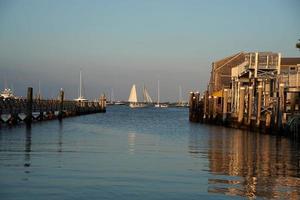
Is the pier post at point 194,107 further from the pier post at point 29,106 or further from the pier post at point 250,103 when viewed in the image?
the pier post at point 29,106

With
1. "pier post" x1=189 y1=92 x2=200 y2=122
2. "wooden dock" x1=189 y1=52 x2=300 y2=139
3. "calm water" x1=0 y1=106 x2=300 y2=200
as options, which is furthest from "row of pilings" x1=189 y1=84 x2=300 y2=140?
"calm water" x1=0 y1=106 x2=300 y2=200

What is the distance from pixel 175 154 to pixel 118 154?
2378 millimetres

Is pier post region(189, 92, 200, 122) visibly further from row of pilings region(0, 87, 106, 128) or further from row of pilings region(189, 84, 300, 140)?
row of pilings region(0, 87, 106, 128)

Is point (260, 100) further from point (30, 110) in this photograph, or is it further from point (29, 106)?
point (30, 110)

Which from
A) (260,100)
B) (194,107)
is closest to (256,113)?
(260,100)

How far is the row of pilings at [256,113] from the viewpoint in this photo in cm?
3569

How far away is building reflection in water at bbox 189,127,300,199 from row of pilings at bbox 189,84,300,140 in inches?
301

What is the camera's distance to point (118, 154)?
21.9 m

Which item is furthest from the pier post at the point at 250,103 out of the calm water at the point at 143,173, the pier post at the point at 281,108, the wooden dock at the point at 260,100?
the calm water at the point at 143,173

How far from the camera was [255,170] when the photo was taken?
58.1 ft

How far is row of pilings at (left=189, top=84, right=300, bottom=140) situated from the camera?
35.7 metres

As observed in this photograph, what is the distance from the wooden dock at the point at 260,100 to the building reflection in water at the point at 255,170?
7.91 m

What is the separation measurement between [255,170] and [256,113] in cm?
2489

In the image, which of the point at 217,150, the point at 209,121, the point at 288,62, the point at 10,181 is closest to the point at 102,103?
the point at 288,62
